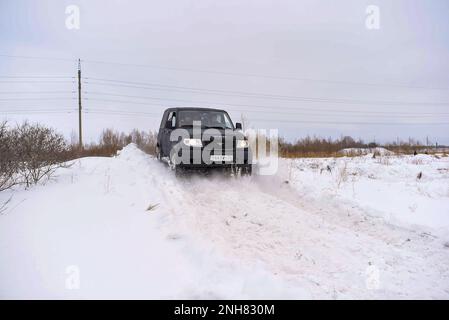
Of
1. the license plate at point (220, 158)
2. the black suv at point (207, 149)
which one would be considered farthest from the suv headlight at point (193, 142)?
the license plate at point (220, 158)

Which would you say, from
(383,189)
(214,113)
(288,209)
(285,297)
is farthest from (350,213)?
(214,113)

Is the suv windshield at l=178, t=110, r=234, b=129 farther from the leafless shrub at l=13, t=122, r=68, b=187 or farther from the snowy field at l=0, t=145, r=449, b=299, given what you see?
the leafless shrub at l=13, t=122, r=68, b=187

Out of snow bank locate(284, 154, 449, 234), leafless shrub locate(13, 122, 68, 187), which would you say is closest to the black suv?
snow bank locate(284, 154, 449, 234)

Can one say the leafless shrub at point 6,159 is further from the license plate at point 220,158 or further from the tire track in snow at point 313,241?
the license plate at point 220,158

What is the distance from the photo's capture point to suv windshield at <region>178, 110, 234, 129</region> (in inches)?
336

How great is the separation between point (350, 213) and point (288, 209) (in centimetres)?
123

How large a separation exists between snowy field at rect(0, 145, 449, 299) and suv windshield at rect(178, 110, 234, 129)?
1.73 metres

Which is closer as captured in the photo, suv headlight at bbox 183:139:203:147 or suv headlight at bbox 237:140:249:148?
suv headlight at bbox 183:139:203:147

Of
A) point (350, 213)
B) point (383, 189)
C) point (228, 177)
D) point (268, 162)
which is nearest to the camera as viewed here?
point (350, 213)

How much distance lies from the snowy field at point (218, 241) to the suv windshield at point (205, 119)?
68.0 inches

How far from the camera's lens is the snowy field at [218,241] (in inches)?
123

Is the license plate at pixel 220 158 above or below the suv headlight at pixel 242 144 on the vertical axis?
below

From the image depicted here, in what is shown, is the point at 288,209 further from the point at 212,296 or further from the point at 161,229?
the point at 212,296

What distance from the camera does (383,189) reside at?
8188 millimetres
